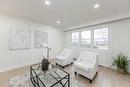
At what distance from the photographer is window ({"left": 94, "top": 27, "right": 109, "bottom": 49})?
3.69 meters

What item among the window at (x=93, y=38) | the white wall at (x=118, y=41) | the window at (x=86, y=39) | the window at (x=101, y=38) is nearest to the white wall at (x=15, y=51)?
the window at (x=93, y=38)

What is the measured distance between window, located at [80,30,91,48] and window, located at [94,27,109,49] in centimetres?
40

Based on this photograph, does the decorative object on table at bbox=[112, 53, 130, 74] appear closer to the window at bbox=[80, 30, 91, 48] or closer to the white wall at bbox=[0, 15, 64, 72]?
the window at bbox=[80, 30, 91, 48]

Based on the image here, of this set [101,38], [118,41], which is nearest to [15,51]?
[101,38]

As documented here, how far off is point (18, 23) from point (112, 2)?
3.96 metres

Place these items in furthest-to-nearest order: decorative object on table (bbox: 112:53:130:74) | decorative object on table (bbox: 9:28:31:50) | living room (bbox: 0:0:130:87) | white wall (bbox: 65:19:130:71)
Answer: decorative object on table (bbox: 9:28:31:50) < white wall (bbox: 65:19:130:71) < decorative object on table (bbox: 112:53:130:74) < living room (bbox: 0:0:130:87)

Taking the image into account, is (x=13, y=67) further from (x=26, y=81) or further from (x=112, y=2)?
(x=112, y=2)

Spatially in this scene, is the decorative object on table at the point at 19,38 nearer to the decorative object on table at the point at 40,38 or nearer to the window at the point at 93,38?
the decorative object on table at the point at 40,38

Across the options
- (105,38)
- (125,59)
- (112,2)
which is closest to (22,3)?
(112,2)

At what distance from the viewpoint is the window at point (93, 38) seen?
3.72m

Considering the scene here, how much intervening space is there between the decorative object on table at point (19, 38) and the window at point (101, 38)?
3747 millimetres

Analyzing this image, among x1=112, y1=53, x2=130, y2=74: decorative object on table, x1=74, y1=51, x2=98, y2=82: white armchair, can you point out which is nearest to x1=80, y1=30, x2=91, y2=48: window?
x1=74, y1=51, x2=98, y2=82: white armchair

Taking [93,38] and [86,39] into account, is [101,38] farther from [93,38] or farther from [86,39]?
[86,39]

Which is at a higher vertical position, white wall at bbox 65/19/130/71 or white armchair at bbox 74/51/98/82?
white wall at bbox 65/19/130/71
